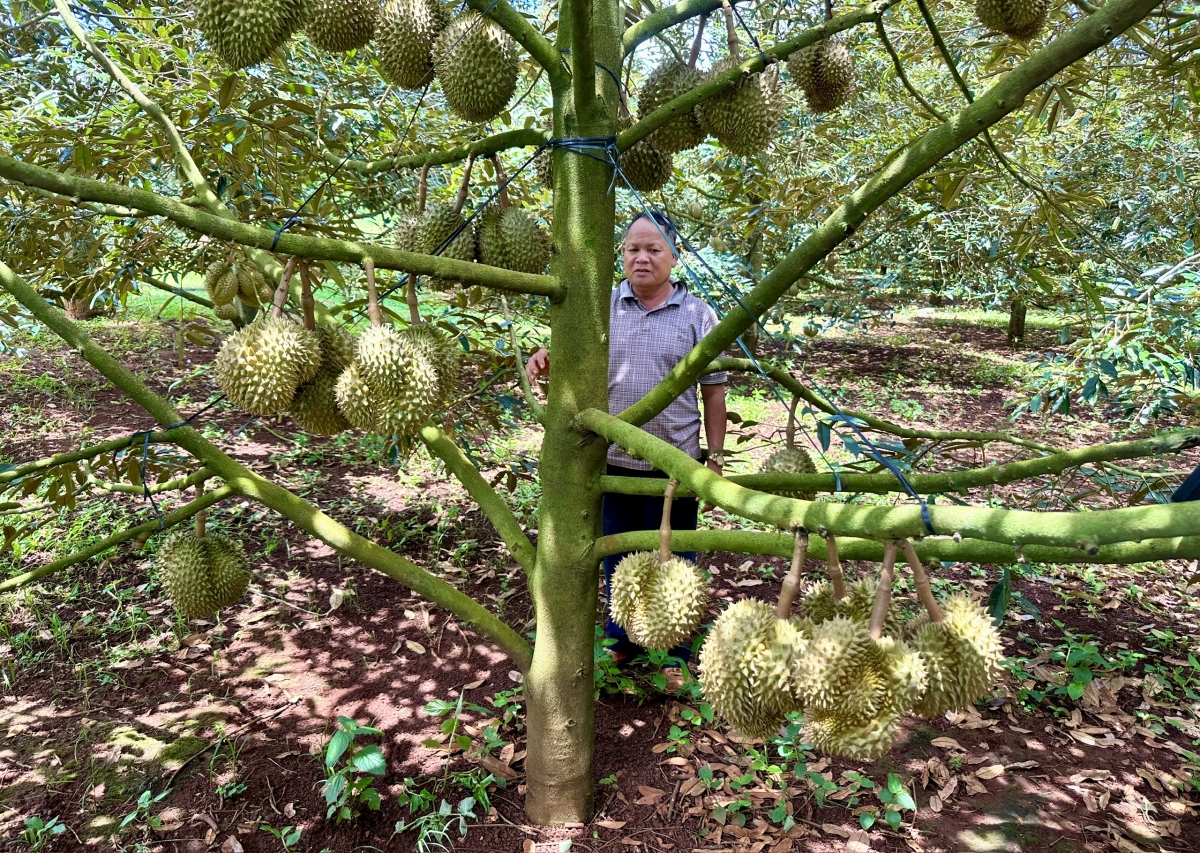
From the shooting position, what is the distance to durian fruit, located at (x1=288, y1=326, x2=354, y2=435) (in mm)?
1665

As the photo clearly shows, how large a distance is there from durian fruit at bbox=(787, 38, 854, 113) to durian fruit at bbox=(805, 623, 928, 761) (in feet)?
5.07

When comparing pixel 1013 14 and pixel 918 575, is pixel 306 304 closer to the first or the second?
pixel 918 575

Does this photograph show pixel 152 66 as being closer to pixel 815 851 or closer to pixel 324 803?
pixel 324 803

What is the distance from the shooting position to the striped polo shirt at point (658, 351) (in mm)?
2932

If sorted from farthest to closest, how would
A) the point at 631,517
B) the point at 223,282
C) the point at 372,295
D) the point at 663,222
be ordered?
the point at 631,517 < the point at 663,222 < the point at 223,282 < the point at 372,295

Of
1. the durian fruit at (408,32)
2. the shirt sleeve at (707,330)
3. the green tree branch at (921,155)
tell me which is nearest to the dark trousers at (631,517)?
the shirt sleeve at (707,330)

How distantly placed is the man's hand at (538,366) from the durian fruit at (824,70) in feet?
4.42

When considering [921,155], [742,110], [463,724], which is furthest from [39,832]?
[921,155]

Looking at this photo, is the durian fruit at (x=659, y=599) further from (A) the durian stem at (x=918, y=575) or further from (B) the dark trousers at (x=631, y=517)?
(B) the dark trousers at (x=631, y=517)

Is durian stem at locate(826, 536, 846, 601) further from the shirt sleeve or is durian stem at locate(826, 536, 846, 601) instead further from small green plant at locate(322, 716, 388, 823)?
the shirt sleeve

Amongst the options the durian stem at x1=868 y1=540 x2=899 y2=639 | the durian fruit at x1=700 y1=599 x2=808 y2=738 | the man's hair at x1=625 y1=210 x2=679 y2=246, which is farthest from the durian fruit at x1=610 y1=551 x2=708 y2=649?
the man's hair at x1=625 y1=210 x2=679 y2=246

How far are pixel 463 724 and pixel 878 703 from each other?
83.1 inches

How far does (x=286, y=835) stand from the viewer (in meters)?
2.27

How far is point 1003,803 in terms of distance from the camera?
2.52 meters
